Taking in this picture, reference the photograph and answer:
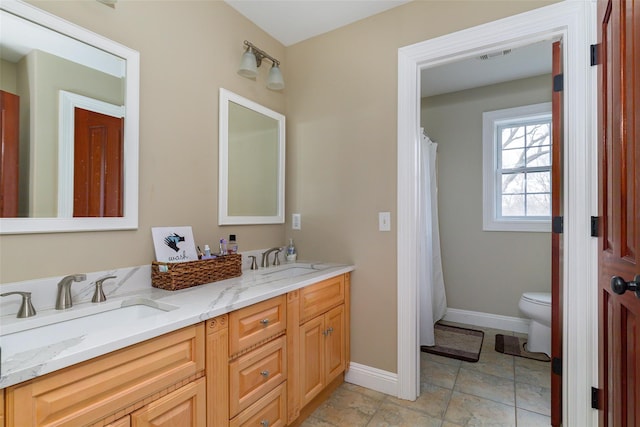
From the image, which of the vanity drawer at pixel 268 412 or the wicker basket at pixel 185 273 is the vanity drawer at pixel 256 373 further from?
the wicker basket at pixel 185 273

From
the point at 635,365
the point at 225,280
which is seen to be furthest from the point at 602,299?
the point at 225,280

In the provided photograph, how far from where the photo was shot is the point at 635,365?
906 mm

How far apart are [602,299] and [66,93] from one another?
7.89 feet

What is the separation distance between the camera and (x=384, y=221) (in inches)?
79.9

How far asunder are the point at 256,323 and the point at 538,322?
2.42 meters

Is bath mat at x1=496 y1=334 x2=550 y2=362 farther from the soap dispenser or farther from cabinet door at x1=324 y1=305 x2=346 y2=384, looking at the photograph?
the soap dispenser

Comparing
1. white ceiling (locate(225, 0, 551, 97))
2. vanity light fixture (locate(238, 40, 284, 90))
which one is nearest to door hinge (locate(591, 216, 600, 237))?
white ceiling (locate(225, 0, 551, 97))

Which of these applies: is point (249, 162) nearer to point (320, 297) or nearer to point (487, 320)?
point (320, 297)

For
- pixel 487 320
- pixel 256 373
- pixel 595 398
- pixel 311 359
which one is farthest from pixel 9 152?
pixel 487 320

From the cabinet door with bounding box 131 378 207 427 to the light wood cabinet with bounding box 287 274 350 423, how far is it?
1.71ft

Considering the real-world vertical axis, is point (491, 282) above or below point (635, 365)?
below

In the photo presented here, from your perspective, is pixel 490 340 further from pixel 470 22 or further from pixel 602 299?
pixel 470 22

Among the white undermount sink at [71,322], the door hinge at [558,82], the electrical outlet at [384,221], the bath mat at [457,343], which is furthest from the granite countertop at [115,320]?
the door hinge at [558,82]

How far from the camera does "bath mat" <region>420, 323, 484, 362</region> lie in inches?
99.0
